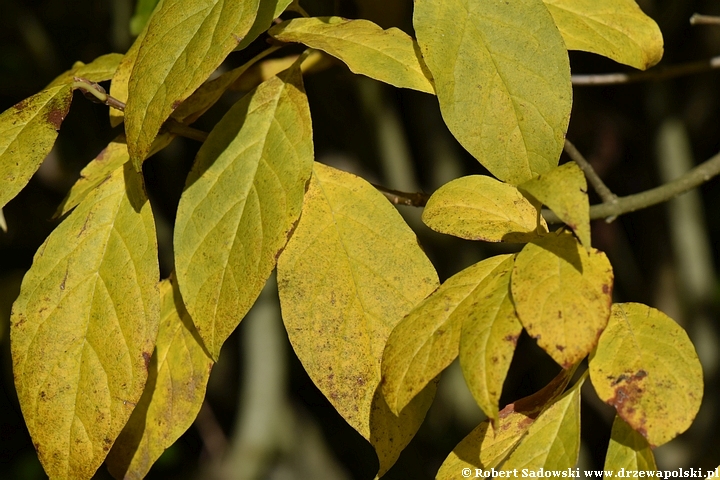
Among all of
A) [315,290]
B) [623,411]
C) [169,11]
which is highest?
[169,11]

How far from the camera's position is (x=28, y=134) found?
2.36 feet

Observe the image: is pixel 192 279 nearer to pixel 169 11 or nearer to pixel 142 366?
pixel 142 366

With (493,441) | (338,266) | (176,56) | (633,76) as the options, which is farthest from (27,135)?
(633,76)

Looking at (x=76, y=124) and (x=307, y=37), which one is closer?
(x=307, y=37)

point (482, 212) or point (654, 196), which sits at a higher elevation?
point (482, 212)

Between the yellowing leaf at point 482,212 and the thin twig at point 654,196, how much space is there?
10.0 inches

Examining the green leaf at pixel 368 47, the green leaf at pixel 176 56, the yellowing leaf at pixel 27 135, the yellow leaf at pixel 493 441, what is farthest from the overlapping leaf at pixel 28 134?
the yellow leaf at pixel 493 441

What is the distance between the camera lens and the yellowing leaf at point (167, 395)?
755 millimetres

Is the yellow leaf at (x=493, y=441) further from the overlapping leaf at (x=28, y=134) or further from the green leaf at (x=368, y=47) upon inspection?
the overlapping leaf at (x=28, y=134)

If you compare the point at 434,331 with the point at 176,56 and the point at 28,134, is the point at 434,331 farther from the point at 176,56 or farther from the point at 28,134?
the point at 28,134

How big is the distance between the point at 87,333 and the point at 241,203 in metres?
0.20

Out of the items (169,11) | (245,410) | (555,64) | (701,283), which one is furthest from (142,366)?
(701,283)

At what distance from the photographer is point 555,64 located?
659 millimetres

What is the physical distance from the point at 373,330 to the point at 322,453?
2.24 m
